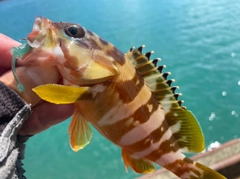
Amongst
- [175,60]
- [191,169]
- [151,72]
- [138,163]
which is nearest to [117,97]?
[151,72]

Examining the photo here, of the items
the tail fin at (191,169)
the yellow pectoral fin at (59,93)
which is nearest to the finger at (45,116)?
the yellow pectoral fin at (59,93)

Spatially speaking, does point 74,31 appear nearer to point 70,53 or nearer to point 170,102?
point 70,53

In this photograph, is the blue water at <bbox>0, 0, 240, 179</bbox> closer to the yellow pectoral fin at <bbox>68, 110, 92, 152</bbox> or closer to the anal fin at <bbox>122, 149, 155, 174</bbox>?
the anal fin at <bbox>122, 149, 155, 174</bbox>

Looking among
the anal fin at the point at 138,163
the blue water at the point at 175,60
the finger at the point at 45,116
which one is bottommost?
the anal fin at the point at 138,163

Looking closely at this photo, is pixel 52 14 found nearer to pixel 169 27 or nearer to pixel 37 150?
pixel 169 27

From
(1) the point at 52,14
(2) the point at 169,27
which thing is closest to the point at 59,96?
(2) the point at 169,27

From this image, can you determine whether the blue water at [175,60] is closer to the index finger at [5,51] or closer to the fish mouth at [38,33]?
the index finger at [5,51]
